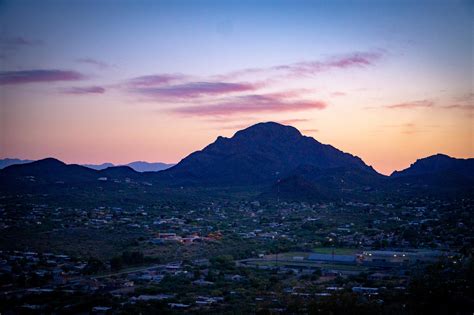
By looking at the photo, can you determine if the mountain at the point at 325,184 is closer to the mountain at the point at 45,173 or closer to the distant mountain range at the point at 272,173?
the distant mountain range at the point at 272,173

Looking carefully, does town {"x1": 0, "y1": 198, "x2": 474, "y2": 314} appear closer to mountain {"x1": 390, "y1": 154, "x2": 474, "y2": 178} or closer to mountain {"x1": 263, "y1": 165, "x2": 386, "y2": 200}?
mountain {"x1": 263, "y1": 165, "x2": 386, "y2": 200}

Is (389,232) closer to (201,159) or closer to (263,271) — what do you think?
(263,271)

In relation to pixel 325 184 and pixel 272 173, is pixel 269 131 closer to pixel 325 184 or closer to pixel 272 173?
pixel 272 173

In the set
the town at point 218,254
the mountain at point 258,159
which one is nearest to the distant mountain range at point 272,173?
the mountain at point 258,159

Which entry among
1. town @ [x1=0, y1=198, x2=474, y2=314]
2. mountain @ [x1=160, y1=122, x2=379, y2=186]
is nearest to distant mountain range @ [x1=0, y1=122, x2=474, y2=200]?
mountain @ [x1=160, y1=122, x2=379, y2=186]

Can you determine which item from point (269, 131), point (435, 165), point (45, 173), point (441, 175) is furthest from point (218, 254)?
point (269, 131)

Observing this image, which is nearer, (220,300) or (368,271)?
(220,300)

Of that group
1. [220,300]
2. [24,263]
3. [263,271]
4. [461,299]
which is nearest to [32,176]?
[24,263]

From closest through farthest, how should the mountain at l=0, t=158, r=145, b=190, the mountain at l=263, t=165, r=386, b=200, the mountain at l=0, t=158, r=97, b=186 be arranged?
the mountain at l=263, t=165, r=386, b=200, the mountain at l=0, t=158, r=145, b=190, the mountain at l=0, t=158, r=97, b=186
